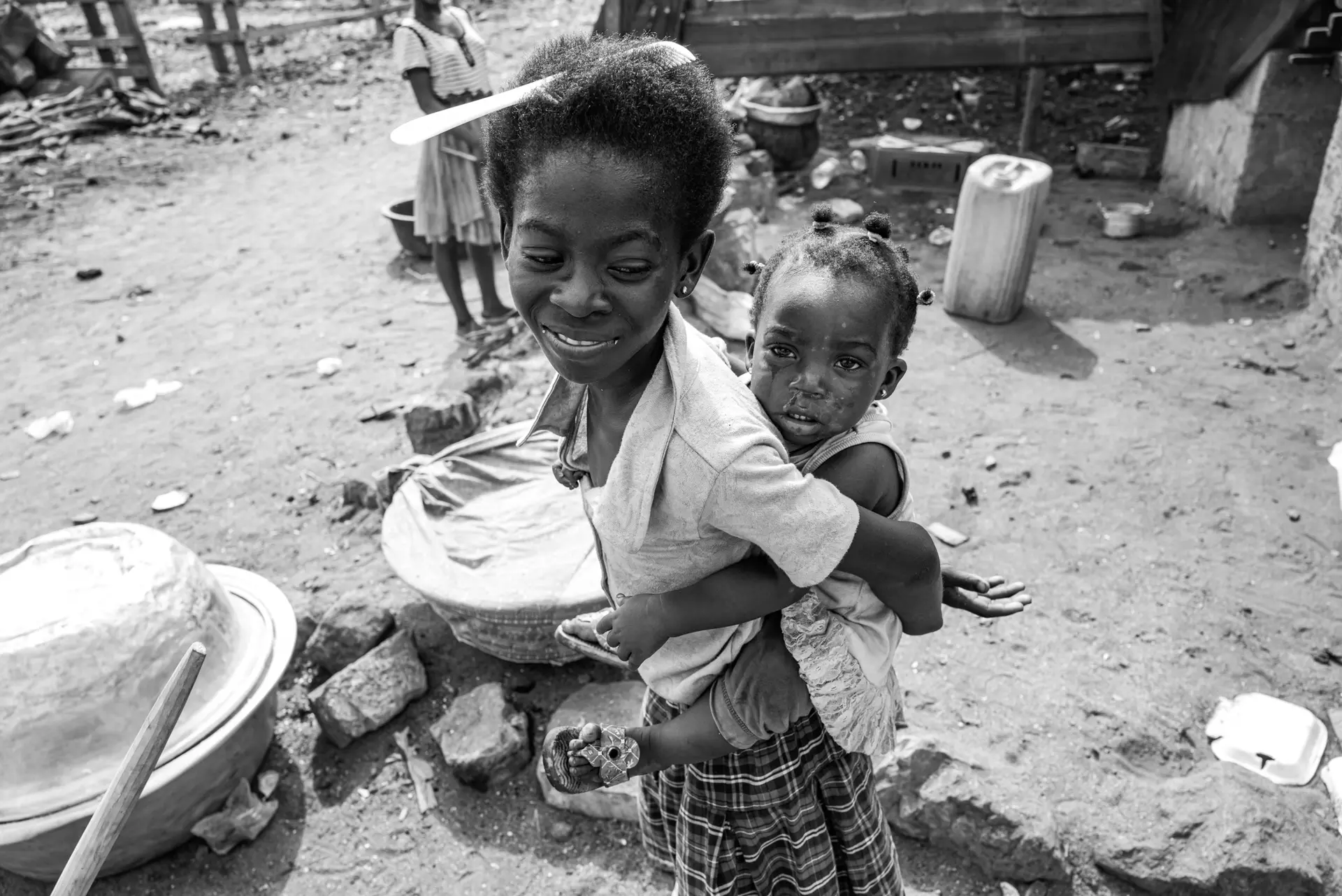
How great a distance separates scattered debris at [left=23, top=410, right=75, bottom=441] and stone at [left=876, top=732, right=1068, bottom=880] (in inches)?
178

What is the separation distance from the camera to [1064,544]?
3.45m

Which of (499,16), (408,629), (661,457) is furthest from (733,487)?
(499,16)

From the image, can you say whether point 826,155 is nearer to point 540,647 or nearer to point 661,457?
point 540,647

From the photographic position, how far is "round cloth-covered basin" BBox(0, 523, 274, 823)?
7.06 ft

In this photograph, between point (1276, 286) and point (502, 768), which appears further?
point (1276, 286)

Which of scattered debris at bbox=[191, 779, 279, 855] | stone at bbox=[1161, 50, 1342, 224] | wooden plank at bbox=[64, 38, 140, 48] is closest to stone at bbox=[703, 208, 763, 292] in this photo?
stone at bbox=[1161, 50, 1342, 224]

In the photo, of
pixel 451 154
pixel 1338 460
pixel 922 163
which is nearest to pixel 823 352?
pixel 1338 460

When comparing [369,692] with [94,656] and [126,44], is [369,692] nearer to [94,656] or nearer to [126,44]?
[94,656]

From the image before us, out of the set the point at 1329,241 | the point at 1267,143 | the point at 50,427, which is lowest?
the point at 50,427

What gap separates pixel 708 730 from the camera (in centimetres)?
133

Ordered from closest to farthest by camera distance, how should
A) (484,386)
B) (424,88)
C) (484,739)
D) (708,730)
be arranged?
(708,730) → (484,739) → (484,386) → (424,88)

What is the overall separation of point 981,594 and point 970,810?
1052mm

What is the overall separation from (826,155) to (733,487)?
705cm

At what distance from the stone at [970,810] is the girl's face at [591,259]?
1.68 meters
